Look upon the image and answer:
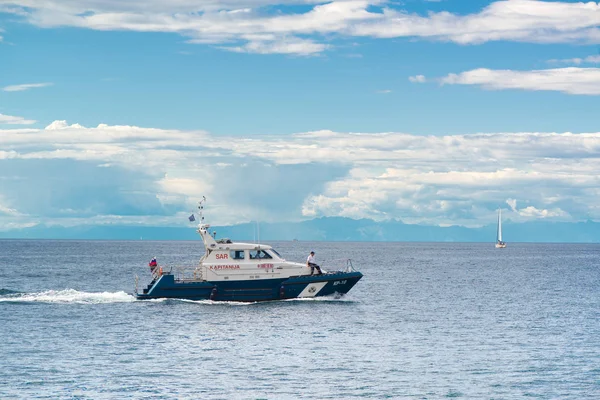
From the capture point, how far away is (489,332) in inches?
1807

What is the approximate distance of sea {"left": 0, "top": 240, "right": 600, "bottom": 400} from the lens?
31047 millimetres

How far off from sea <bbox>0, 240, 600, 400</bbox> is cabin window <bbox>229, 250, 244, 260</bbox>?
10.8 feet

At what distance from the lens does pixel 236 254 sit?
2215 inches

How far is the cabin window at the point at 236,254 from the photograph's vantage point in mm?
56188

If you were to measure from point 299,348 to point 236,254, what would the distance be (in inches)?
689

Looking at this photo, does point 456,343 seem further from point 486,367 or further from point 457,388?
point 457,388

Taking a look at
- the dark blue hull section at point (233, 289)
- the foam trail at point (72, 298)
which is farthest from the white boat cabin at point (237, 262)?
the foam trail at point (72, 298)

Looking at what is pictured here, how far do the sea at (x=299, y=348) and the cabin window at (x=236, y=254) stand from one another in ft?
10.8

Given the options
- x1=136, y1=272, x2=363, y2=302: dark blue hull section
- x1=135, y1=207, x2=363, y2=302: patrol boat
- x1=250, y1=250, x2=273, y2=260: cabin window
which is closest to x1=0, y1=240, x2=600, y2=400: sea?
x1=136, y1=272, x2=363, y2=302: dark blue hull section

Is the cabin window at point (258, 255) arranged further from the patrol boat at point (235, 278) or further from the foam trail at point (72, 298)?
the foam trail at point (72, 298)

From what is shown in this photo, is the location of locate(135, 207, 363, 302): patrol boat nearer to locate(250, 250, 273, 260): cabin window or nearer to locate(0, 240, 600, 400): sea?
locate(250, 250, 273, 260): cabin window

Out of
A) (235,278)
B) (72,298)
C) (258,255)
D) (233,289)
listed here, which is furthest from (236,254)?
(72,298)

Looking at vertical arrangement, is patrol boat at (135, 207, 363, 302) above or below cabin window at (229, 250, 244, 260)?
below

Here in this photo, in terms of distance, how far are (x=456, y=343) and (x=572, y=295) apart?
34.8 meters
